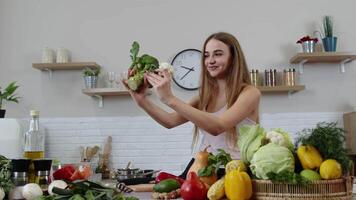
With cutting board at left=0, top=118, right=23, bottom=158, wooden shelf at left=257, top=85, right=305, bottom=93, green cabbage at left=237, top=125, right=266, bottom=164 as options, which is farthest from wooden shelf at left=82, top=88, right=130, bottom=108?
green cabbage at left=237, top=125, right=266, bottom=164

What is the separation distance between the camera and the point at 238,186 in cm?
122

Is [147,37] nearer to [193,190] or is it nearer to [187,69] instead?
[187,69]

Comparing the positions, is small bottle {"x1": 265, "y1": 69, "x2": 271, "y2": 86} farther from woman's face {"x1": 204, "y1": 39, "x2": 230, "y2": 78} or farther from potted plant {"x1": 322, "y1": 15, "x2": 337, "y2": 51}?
woman's face {"x1": 204, "y1": 39, "x2": 230, "y2": 78}

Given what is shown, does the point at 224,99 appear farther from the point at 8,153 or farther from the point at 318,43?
the point at 318,43

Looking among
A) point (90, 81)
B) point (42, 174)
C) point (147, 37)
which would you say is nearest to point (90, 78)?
point (90, 81)

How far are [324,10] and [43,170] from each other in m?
3.15

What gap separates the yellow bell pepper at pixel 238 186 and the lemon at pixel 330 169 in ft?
0.69

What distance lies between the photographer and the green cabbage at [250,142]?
1.31 m

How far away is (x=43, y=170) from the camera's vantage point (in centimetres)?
158

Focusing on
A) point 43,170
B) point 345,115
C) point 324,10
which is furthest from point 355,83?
point 43,170

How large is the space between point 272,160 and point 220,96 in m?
0.86

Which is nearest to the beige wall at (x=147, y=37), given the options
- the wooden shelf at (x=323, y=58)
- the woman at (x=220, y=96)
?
the wooden shelf at (x=323, y=58)

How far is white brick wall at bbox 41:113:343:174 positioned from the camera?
384 centimetres

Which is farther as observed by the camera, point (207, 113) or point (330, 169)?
point (207, 113)
